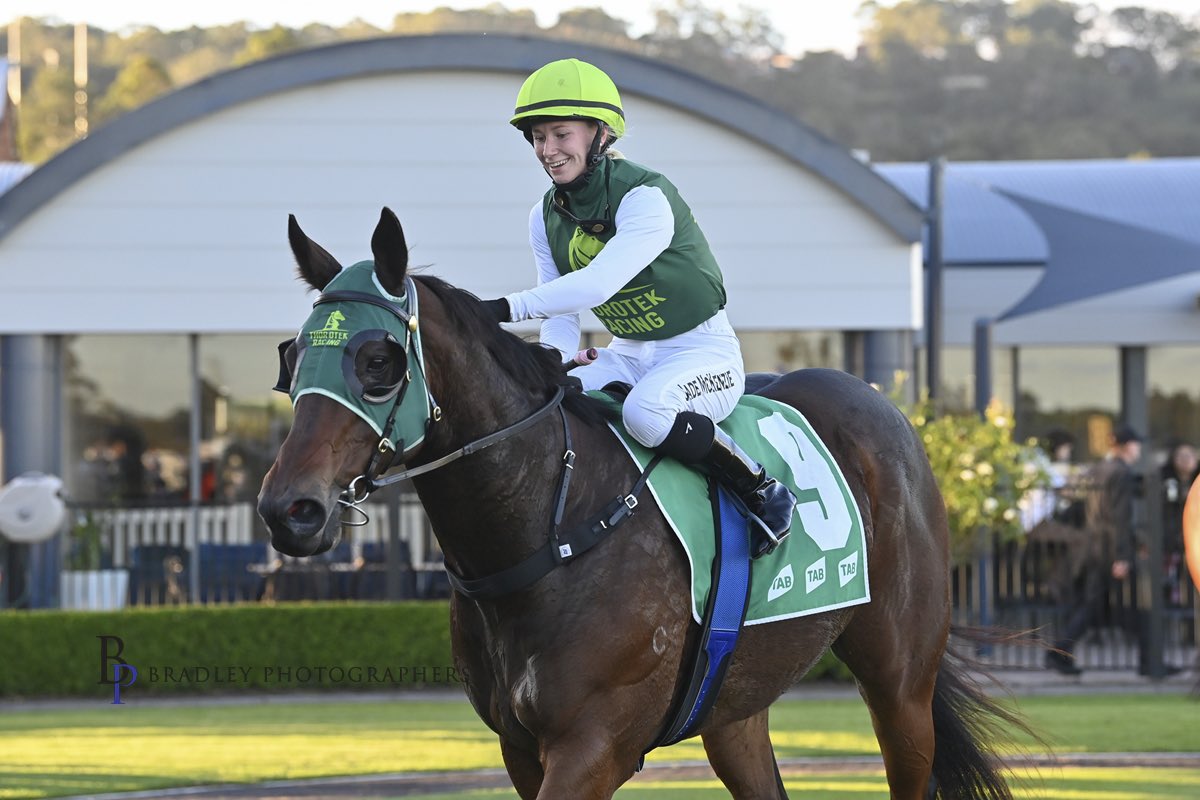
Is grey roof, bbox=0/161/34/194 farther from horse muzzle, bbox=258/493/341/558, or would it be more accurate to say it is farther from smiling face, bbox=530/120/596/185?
horse muzzle, bbox=258/493/341/558

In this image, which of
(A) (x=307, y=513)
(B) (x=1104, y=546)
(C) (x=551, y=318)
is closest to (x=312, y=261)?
(A) (x=307, y=513)

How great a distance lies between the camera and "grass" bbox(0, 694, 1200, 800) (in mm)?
7816

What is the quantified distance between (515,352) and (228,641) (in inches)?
343

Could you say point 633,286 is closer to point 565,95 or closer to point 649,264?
point 649,264

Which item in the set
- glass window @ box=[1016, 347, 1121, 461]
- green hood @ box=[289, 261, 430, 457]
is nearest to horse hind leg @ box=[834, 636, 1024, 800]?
green hood @ box=[289, 261, 430, 457]

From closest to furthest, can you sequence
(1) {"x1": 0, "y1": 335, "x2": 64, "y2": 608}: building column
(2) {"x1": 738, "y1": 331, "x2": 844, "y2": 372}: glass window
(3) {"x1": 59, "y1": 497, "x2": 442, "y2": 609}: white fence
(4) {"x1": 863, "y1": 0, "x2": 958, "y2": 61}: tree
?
(3) {"x1": 59, "y1": 497, "x2": 442, "y2": 609}: white fence → (1) {"x1": 0, "y1": 335, "x2": 64, "y2": 608}: building column → (2) {"x1": 738, "y1": 331, "x2": 844, "y2": 372}: glass window → (4) {"x1": 863, "y1": 0, "x2": 958, "y2": 61}: tree

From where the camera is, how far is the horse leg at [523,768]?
414 centimetres

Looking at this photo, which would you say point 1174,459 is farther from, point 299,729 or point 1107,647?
point 299,729

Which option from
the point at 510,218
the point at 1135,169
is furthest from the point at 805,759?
the point at 1135,169

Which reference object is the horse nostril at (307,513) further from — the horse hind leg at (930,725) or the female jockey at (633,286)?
the horse hind leg at (930,725)

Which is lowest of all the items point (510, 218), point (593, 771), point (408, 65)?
point (593, 771)

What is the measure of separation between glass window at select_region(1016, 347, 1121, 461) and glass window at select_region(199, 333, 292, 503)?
9339 mm

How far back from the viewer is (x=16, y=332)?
15.0m

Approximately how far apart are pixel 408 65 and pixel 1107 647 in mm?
8055
